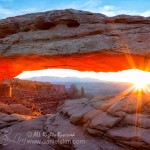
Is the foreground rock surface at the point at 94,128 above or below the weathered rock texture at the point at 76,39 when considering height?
below

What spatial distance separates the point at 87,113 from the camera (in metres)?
9.20

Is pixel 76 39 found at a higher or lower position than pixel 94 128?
higher

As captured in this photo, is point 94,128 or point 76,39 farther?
point 76,39

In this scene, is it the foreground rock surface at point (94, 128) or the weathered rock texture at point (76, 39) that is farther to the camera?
the weathered rock texture at point (76, 39)

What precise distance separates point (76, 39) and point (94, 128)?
15.7 ft

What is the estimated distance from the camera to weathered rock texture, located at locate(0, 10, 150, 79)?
1094 cm

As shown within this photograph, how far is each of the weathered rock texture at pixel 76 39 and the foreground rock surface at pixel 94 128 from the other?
2.17 m

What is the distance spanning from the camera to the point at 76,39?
1150 cm

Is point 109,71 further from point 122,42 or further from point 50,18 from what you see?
point 50,18

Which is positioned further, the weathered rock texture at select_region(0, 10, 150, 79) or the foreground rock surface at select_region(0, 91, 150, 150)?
the weathered rock texture at select_region(0, 10, 150, 79)

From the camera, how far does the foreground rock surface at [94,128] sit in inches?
295

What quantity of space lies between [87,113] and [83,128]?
717mm

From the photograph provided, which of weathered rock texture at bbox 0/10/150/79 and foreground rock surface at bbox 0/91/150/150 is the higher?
weathered rock texture at bbox 0/10/150/79

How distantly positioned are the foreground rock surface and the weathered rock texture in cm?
217
